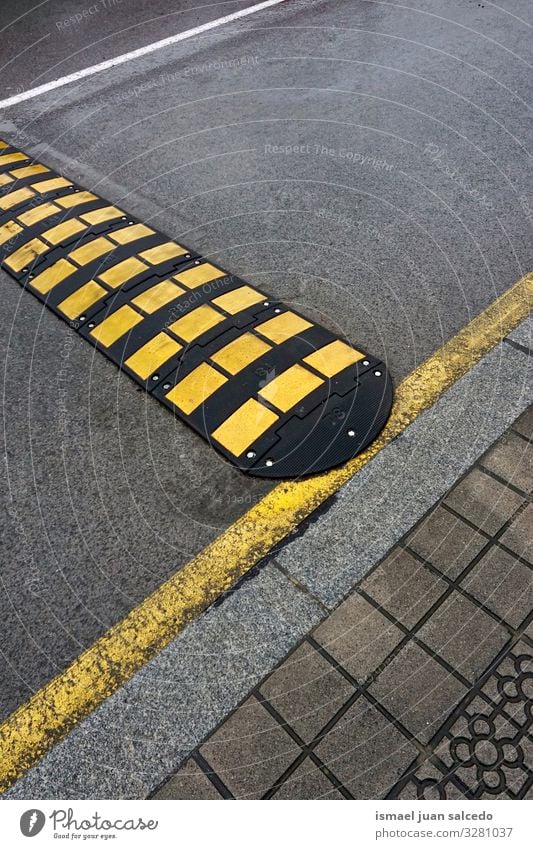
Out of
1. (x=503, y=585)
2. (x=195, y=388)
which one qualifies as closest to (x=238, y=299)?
(x=195, y=388)

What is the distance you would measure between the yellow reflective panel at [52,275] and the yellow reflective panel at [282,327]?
149 centimetres

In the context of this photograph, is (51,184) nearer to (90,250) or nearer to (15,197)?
(15,197)

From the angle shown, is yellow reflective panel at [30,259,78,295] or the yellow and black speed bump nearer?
the yellow and black speed bump

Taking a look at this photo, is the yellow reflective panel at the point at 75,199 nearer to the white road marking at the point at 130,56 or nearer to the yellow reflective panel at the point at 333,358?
the white road marking at the point at 130,56

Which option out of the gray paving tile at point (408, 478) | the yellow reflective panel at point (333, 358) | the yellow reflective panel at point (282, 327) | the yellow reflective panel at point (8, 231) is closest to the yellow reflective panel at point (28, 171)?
the yellow reflective panel at point (8, 231)

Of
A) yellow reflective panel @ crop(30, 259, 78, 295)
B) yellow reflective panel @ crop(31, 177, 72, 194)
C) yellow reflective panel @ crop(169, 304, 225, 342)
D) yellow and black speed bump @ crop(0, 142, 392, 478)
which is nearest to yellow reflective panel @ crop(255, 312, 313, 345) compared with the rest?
yellow and black speed bump @ crop(0, 142, 392, 478)

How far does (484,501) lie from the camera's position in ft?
8.66

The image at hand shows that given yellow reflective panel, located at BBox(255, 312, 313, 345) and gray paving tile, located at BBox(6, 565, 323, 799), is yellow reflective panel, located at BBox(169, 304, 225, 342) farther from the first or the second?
gray paving tile, located at BBox(6, 565, 323, 799)

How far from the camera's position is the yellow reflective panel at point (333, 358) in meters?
3.22

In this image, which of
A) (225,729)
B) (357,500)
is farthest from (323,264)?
(225,729)

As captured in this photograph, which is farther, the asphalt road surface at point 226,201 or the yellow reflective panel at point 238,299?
the yellow reflective panel at point 238,299

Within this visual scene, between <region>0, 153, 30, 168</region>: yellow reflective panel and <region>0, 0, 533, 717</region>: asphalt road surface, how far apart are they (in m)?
0.17

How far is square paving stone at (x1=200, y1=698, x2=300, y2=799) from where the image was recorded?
200cm
